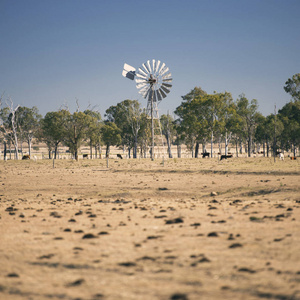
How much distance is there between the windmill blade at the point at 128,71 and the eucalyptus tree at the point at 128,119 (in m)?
27.7

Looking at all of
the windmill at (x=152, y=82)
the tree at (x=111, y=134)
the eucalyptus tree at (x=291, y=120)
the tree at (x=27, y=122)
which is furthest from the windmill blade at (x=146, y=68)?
the tree at (x=27, y=122)

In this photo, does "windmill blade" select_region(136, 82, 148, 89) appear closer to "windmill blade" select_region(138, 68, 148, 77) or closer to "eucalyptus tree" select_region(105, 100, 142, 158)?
"windmill blade" select_region(138, 68, 148, 77)

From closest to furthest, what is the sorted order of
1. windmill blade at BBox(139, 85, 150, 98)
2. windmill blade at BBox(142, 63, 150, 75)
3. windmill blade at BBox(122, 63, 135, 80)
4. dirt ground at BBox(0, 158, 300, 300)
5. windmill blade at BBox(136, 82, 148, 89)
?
dirt ground at BBox(0, 158, 300, 300), windmill blade at BBox(122, 63, 135, 80), windmill blade at BBox(142, 63, 150, 75), windmill blade at BBox(136, 82, 148, 89), windmill blade at BBox(139, 85, 150, 98)

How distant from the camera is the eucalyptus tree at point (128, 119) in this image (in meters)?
92.2

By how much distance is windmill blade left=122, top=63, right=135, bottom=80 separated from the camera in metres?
60.2

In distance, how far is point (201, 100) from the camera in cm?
7444

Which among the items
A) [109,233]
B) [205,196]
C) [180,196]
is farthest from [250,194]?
[109,233]

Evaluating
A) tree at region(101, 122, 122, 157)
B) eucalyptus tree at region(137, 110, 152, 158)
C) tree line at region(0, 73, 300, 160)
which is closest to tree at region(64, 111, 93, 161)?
tree line at region(0, 73, 300, 160)

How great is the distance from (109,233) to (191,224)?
199 cm

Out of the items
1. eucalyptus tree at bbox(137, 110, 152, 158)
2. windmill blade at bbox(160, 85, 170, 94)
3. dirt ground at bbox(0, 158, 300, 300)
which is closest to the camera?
dirt ground at bbox(0, 158, 300, 300)

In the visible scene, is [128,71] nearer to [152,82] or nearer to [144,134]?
[152,82]

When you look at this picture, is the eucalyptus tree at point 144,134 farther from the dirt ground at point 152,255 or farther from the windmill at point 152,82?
the dirt ground at point 152,255

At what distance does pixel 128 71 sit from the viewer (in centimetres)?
6056

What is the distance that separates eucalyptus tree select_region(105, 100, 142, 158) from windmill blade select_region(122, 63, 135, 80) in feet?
90.8
